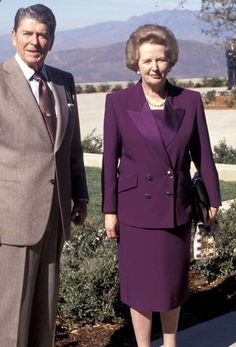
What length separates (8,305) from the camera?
11.8ft

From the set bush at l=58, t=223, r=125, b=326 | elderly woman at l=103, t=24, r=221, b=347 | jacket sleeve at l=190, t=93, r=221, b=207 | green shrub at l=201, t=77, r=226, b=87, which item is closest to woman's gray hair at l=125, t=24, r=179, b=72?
elderly woman at l=103, t=24, r=221, b=347

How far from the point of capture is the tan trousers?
3549mm

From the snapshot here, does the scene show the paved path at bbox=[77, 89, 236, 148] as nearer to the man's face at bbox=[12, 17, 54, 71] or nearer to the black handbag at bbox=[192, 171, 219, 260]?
the black handbag at bbox=[192, 171, 219, 260]

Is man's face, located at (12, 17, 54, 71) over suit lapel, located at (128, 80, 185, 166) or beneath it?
over

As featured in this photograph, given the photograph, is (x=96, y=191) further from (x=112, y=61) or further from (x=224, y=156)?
(x=112, y=61)

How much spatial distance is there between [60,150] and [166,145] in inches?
23.9

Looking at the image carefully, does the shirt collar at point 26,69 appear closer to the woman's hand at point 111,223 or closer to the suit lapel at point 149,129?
the suit lapel at point 149,129

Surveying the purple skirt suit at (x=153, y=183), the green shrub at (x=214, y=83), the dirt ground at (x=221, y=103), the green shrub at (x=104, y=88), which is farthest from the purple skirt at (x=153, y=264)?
the green shrub at (x=214, y=83)

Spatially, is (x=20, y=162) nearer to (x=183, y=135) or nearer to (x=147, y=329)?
(x=183, y=135)

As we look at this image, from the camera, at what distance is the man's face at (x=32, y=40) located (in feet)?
11.2

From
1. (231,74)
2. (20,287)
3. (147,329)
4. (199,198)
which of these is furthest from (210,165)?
(231,74)

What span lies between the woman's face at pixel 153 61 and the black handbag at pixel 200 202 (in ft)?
1.87

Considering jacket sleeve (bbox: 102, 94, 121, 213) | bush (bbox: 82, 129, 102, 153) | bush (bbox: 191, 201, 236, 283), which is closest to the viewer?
jacket sleeve (bbox: 102, 94, 121, 213)

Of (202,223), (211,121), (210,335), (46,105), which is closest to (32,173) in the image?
(46,105)
